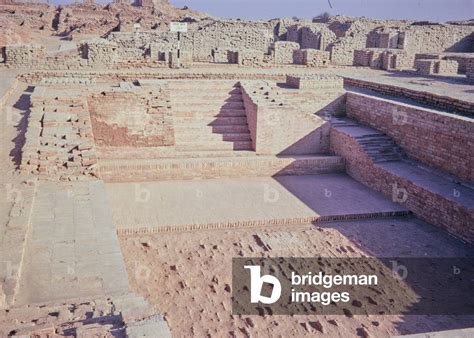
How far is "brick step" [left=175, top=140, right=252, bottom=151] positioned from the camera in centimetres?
1018

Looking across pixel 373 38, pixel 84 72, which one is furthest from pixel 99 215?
pixel 373 38

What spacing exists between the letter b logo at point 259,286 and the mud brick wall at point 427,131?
13.3 feet

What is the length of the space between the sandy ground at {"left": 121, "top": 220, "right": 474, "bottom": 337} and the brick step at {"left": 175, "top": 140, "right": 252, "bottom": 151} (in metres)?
3.20

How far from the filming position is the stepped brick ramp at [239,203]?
7.38 m

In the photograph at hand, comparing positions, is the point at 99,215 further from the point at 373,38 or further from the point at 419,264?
the point at 373,38

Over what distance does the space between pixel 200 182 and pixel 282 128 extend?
7.44 feet

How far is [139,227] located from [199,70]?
7.71 meters

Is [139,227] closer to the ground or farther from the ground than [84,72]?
closer to the ground

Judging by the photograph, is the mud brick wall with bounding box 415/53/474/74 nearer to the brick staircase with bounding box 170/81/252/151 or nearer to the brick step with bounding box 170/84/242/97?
the brick step with bounding box 170/84/242/97

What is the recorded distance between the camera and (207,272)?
6.04 meters

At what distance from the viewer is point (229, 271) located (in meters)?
6.10

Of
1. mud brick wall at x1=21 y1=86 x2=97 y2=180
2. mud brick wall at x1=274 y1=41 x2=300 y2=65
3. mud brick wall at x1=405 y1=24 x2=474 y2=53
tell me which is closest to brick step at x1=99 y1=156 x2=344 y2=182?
mud brick wall at x1=21 y1=86 x2=97 y2=180

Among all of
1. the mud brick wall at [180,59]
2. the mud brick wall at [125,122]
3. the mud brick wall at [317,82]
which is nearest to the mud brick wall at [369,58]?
the mud brick wall at [317,82]

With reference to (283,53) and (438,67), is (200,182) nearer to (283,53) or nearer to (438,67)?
(283,53)
